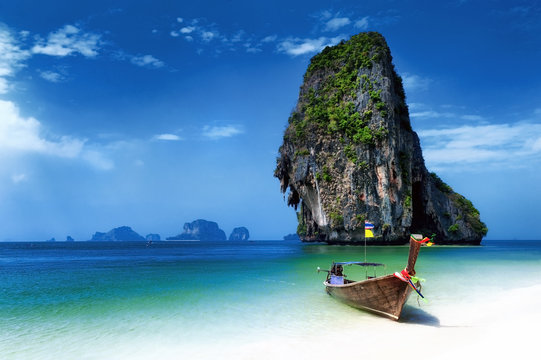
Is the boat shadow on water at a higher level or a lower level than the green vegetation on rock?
lower

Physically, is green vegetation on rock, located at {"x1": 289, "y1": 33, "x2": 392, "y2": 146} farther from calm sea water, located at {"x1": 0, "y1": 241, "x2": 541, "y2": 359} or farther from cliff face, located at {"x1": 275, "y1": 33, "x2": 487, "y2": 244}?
calm sea water, located at {"x1": 0, "y1": 241, "x2": 541, "y2": 359}

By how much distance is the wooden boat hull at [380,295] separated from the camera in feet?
32.4

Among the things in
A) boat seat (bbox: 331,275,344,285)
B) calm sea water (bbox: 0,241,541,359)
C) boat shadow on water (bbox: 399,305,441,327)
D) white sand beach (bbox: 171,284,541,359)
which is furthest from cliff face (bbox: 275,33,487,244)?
white sand beach (bbox: 171,284,541,359)

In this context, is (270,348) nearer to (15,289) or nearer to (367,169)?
(15,289)

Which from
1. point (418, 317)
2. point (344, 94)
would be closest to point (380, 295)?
point (418, 317)

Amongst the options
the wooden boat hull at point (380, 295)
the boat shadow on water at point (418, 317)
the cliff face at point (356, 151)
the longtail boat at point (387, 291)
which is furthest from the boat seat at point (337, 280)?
the cliff face at point (356, 151)

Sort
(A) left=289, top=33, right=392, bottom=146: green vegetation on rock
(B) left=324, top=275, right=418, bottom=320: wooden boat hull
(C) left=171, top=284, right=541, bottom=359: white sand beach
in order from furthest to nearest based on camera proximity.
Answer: (A) left=289, top=33, right=392, bottom=146: green vegetation on rock
(B) left=324, top=275, right=418, bottom=320: wooden boat hull
(C) left=171, top=284, right=541, bottom=359: white sand beach

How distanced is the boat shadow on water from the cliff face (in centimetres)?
3597

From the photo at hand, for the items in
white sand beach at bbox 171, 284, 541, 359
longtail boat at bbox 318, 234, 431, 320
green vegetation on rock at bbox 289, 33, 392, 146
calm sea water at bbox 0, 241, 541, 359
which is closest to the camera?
white sand beach at bbox 171, 284, 541, 359

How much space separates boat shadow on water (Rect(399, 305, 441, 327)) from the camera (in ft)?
33.6

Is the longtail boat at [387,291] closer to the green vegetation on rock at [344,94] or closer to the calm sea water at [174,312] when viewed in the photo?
the calm sea water at [174,312]

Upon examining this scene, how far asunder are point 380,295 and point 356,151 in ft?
127

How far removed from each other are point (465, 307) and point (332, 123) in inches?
1543

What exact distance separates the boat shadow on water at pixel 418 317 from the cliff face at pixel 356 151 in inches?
1416
